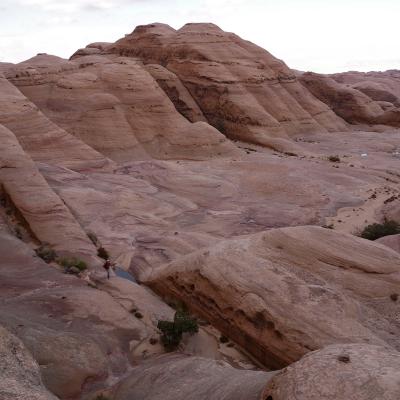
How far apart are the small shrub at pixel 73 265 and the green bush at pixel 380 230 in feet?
47.6

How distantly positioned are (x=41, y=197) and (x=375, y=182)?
23939 mm

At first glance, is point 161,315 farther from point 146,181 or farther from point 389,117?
point 389,117

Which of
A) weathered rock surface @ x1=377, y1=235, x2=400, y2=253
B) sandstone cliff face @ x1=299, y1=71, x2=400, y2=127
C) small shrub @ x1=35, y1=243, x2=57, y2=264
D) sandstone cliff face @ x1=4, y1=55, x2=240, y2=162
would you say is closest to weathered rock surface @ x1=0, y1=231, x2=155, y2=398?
small shrub @ x1=35, y1=243, x2=57, y2=264

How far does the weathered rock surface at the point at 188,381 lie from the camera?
→ 32.8ft

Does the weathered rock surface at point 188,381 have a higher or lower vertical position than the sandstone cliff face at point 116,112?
lower

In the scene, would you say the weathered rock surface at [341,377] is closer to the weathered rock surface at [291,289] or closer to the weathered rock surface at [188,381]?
the weathered rock surface at [188,381]

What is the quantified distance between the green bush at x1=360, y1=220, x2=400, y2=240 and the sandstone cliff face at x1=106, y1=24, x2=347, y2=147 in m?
21.4

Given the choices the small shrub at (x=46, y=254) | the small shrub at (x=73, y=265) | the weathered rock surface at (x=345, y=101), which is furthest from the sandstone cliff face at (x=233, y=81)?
the small shrub at (x=73, y=265)

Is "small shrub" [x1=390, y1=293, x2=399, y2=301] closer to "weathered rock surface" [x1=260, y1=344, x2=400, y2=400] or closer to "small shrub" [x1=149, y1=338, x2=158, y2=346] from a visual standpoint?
"weathered rock surface" [x1=260, y1=344, x2=400, y2=400]

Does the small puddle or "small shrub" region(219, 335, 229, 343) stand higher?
the small puddle

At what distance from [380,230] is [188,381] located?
54.8 feet

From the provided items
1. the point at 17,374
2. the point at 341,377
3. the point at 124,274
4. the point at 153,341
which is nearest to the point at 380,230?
the point at 124,274

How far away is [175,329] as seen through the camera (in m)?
14.3

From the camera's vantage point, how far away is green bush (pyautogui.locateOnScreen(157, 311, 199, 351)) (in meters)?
14.2
